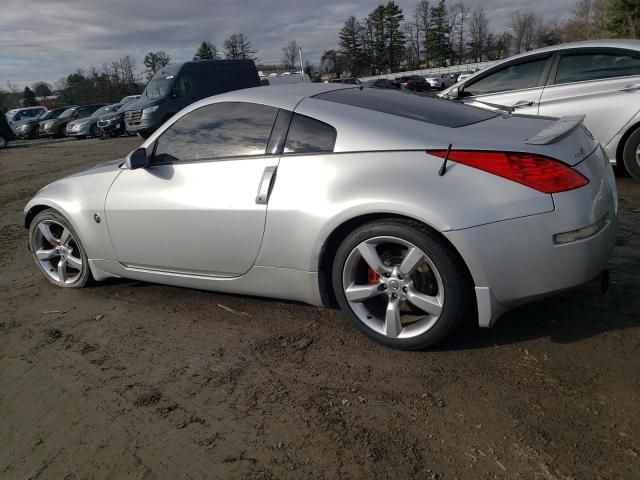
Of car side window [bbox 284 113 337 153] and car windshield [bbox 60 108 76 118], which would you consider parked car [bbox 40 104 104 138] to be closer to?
car windshield [bbox 60 108 76 118]

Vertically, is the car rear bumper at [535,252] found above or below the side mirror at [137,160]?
below

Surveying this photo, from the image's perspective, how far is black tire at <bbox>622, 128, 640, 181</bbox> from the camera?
5.74 meters

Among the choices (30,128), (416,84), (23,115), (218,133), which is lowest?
(416,84)

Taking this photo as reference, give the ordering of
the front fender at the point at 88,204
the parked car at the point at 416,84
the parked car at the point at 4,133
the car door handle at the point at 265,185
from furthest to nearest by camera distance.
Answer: the parked car at the point at 416,84 < the parked car at the point at 4,133 < the front fender at the point at 88,204 < the car door handle at the point at 265,185

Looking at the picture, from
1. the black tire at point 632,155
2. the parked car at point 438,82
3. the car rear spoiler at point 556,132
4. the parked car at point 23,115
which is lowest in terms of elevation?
the parked car at point 438,82

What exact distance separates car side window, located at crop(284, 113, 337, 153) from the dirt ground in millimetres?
1083

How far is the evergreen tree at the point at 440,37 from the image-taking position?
80438 mm

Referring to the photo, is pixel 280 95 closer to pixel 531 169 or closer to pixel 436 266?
pixel 436 266

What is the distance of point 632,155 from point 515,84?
5.27 feet

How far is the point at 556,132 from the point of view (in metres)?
2.71

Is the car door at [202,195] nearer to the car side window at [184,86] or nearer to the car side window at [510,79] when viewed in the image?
the car side window at [510,79]

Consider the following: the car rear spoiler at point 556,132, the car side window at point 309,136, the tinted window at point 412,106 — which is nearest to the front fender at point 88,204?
the car side window at point 309,136

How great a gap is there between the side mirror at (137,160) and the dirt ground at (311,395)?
3.31 feet

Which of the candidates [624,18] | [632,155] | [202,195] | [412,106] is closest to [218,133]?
[202,195]
